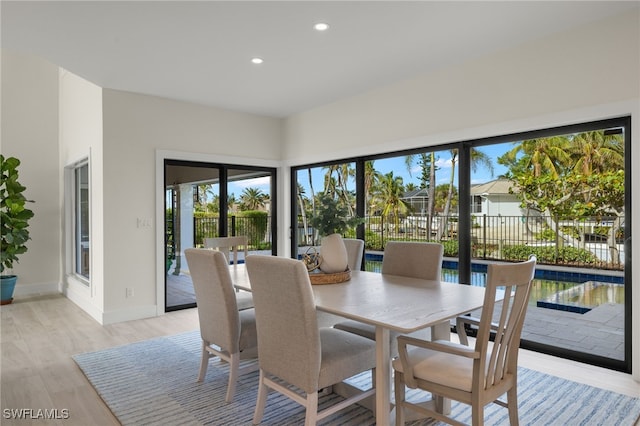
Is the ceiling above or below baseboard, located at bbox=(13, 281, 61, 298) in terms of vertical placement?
above

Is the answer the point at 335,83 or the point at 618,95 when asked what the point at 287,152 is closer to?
the point at 335,83

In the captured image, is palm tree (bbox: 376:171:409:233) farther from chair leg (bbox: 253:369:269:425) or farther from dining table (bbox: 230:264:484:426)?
chair leg (bbox: 253:369:269:425)

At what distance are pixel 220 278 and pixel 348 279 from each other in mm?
917

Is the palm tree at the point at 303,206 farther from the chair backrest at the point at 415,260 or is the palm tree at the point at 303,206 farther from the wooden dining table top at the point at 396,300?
the wooden dining table top at the point at 396,300

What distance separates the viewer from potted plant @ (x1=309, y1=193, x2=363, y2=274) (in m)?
2.71

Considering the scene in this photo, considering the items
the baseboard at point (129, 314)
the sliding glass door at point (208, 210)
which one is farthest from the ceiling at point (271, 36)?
the baseboard at point (129, 314)

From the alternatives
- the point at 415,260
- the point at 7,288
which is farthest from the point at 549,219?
the point at 7,288

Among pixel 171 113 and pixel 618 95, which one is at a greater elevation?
pixel 171 113

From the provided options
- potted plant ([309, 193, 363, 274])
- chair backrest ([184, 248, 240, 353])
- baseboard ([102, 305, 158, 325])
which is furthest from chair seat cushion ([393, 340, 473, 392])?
baseboard ([102, 305, 158, 325])

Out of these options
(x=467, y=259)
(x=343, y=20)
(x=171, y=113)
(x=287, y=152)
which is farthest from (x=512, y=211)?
(x=171, y=113)

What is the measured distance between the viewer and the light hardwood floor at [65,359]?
2.52 metres

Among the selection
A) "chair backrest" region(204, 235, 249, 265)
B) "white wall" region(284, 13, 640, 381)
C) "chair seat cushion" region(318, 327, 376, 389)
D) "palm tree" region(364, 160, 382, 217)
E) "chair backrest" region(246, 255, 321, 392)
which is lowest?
"chair seat cushion" region(318, 327, 376, 389)

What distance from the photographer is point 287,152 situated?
228 inches

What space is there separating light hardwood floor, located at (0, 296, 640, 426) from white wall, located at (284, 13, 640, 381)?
1.71 ft
